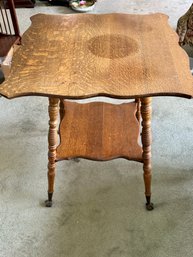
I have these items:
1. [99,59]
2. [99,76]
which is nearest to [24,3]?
Answer: [99,59]

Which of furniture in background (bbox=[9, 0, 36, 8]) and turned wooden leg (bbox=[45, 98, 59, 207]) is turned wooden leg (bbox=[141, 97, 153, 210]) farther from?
furniture in background (bbox=[9, 0, 36, 8])

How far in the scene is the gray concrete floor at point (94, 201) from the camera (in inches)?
45.7

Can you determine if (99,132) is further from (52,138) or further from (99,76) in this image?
(99,76)

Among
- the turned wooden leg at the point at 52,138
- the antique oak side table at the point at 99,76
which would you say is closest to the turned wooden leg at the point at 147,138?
the antique oak side table at the point at 99,76

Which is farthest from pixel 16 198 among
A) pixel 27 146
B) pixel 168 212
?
pixel 168 212

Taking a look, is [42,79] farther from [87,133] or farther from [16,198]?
[16,198]

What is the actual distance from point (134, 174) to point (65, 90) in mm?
684

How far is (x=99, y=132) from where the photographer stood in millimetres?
1389

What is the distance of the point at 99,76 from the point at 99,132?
44 cm

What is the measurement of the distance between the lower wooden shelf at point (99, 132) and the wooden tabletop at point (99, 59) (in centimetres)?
40

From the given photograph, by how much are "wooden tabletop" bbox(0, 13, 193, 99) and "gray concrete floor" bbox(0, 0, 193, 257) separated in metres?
0.60

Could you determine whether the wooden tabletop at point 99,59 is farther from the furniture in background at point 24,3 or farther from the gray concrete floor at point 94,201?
the furniture in background at point 24,3

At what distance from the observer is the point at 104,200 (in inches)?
52.4

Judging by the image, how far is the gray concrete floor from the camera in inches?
45.7
